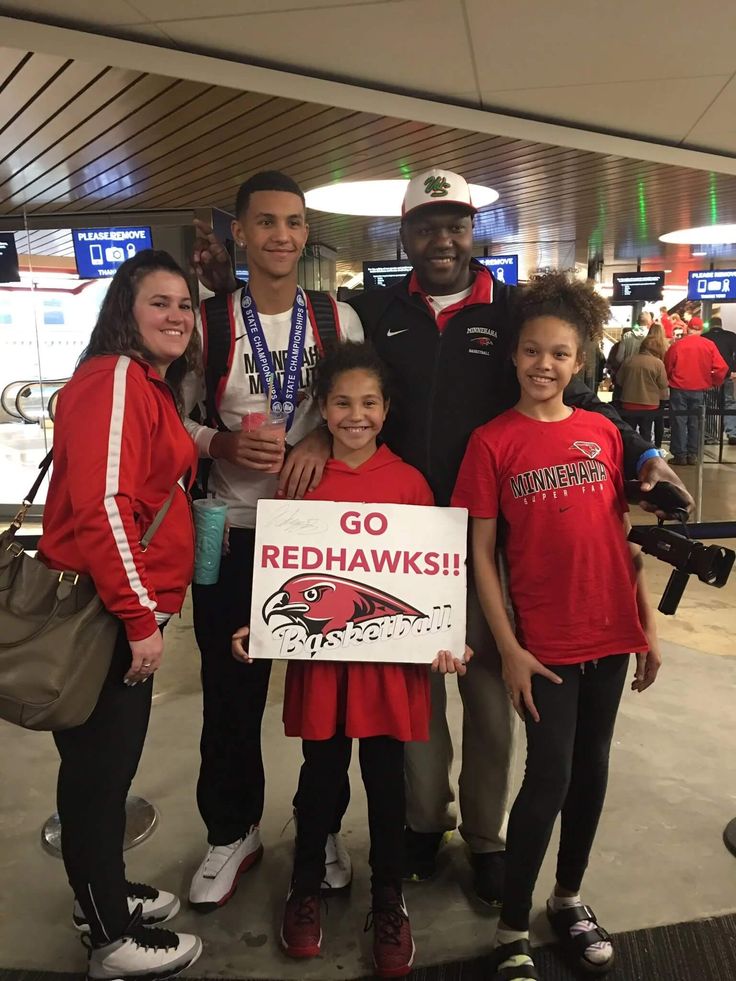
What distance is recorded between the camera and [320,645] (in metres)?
1.87

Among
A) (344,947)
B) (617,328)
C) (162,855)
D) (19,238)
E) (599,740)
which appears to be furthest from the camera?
(617,328)

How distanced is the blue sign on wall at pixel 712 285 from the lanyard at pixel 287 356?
13.7 meters

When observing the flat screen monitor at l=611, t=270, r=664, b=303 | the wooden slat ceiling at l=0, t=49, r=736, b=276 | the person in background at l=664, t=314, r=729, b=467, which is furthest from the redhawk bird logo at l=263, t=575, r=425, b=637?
the flat screen monitor at l=611, t=270, r=664, b=303

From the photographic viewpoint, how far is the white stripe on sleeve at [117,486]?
5.05ft

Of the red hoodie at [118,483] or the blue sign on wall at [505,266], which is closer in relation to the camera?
the red hoodie at [118,483]

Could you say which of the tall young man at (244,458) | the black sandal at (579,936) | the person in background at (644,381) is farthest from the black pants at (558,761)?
the person in background at (644,381)

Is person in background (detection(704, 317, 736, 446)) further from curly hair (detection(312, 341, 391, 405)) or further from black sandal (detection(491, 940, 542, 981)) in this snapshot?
black sandal (detection(491, 940, 542, 981))

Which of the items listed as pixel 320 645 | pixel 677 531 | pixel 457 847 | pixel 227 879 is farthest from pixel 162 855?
pixel 677 531

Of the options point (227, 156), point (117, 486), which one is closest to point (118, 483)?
point (117, 486)

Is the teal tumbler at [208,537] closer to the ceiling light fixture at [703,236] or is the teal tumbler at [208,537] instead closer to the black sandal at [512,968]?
the black sandal at [512,968]

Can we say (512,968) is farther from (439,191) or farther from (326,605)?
(439,191)

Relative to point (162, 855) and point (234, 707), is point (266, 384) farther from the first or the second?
point (162, 855)

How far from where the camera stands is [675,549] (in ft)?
5.69

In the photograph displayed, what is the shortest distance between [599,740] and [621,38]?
4355mm
